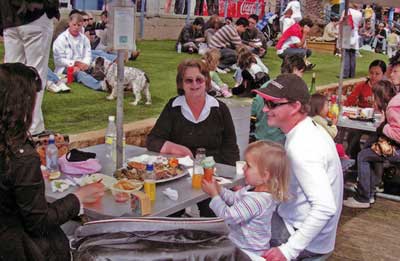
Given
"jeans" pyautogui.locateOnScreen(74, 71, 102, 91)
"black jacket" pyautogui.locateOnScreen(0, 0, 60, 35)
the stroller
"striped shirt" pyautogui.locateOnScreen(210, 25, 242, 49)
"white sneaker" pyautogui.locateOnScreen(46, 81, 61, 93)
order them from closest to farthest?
"black jacket" pyautogui.locateOnScreen(0, 0, 60, 35)
"white sneaker" pyautogui.locateOnScreen(46, 81, 61, 93)
"jeans" pyautogui.locateOnScreen(74, 71, 102, 91)
"striped shirt" pyautogui.locateOnScreen(210, 25, 242, 49)
the stroller

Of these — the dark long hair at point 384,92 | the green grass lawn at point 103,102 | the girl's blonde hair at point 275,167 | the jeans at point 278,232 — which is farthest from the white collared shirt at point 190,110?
the dark long hair at point 384,92

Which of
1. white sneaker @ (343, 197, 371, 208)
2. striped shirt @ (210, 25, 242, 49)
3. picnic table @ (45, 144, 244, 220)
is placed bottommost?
white sneaker @ (343, 197, 371, 208)

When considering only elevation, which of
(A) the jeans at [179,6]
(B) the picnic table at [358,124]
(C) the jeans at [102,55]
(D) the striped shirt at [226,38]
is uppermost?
(A) the jeans at [179,6]

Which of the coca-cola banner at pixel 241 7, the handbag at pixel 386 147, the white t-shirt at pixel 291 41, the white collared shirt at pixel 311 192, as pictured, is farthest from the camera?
the coca-cola banner at pixel 241 7

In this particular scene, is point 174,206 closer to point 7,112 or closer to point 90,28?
point 7,112

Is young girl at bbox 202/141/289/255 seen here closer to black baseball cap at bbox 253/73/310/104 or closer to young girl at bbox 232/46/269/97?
black baseball cap at bbox 253/73/310/104

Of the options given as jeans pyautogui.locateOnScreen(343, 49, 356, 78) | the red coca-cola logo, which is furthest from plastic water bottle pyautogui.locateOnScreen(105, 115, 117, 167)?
the red coca-cola logo

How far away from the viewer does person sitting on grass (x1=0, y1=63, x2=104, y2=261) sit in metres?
2.49

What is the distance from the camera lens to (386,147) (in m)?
6.00

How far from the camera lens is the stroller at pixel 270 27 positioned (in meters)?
22.3

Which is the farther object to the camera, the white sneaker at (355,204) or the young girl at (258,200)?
the white sneaker at (355,204)

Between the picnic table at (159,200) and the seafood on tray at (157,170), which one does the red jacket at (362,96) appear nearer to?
the picnic table at (159,200)

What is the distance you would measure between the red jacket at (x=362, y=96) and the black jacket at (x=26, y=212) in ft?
19.1

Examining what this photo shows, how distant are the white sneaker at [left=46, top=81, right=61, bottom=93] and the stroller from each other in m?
14.1
